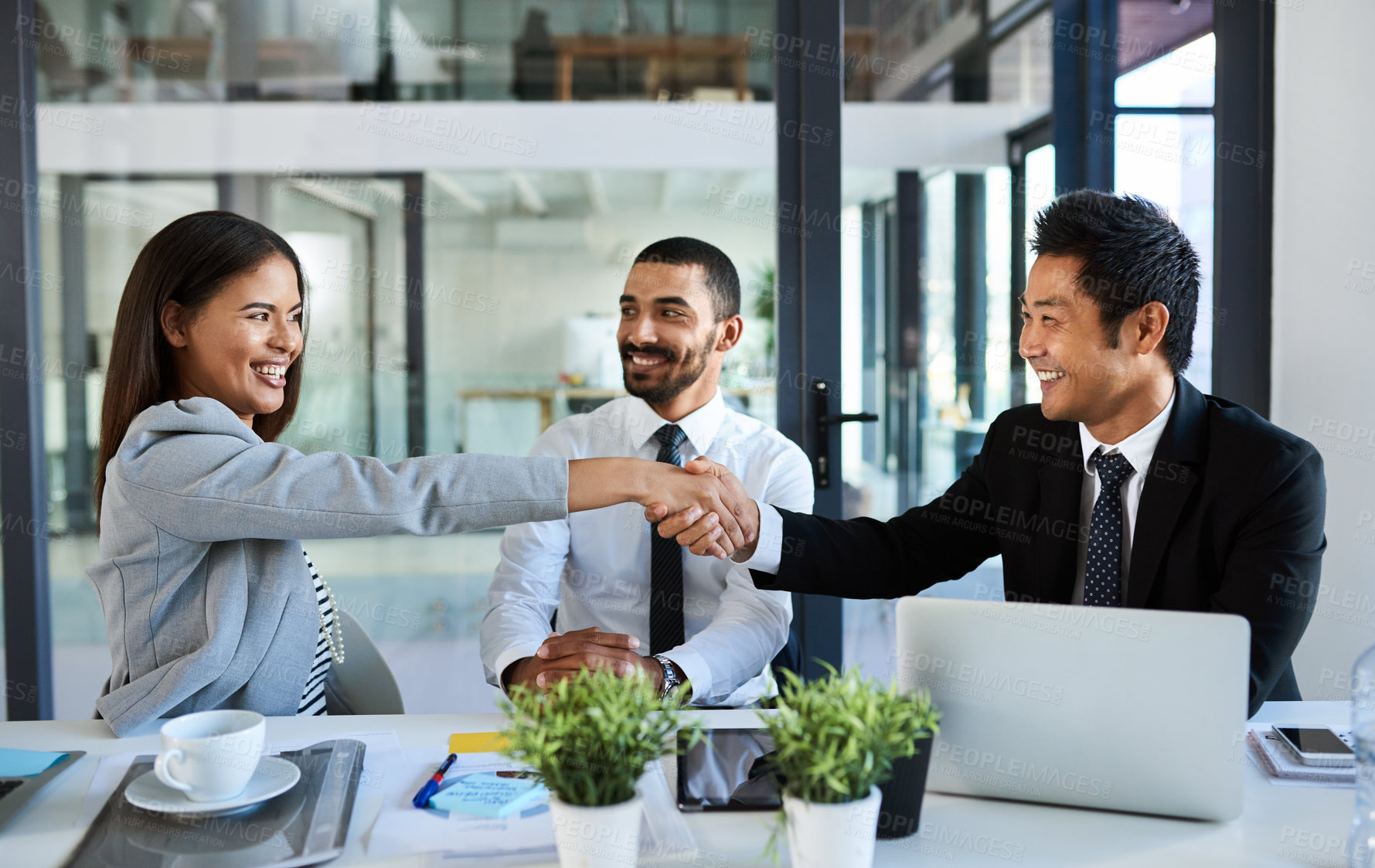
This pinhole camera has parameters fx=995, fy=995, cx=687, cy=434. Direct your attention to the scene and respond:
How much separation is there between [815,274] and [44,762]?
1978 millimetres

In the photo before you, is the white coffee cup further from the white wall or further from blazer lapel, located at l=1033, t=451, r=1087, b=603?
the white wall

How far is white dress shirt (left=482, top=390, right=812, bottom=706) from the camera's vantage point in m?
1.98

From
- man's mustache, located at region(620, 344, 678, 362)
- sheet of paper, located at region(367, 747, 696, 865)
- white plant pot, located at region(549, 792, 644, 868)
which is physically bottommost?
sheet of paper, located at region(367, 747, 696, 865)

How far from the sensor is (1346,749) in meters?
1.27

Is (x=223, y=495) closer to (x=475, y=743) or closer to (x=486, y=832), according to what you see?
(x=475, y=743)

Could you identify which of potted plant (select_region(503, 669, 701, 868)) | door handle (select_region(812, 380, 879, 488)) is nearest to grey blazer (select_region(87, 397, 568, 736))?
potted plant (select_region(503, 669, 701, 868))

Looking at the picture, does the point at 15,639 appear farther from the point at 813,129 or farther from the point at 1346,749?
the point at 1346,749

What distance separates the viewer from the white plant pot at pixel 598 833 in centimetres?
92

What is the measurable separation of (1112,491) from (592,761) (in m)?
1.22

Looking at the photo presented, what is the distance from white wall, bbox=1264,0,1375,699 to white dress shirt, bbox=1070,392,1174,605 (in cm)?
74

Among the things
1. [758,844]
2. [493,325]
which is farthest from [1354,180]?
[493,325]

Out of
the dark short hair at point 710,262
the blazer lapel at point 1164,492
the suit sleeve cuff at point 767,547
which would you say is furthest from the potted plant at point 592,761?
the dark short hair at point 710,262

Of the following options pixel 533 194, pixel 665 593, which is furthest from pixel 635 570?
pixel 533 194

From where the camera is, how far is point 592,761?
36.3 inches
